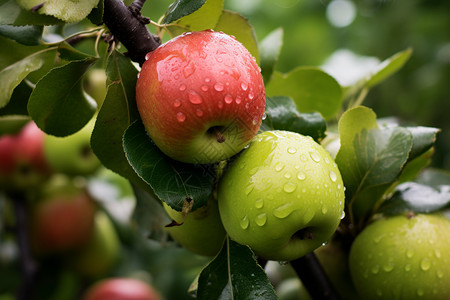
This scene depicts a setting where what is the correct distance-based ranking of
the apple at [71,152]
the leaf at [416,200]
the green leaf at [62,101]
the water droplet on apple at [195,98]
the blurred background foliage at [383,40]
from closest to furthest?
the water droplet on apple at [195,98], the green leaf at [62,101], the leaf at [416,200], the apple at [71,152], the blurred background foliage at [383,40]

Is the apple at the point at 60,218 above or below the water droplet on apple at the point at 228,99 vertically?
A: below

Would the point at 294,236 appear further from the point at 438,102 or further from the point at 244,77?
the point at 438,102

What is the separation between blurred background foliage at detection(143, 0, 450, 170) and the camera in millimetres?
2080

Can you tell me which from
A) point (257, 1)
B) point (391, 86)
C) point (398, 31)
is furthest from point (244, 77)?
point (257, 1)

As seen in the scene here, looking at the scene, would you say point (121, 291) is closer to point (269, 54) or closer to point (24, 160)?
point (24, 160)

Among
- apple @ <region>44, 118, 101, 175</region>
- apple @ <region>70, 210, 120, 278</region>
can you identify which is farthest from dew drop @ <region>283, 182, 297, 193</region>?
apple @ <region>70, 210, 120, 278</region>

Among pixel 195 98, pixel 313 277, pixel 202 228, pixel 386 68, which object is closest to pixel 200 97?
pixel 195 98

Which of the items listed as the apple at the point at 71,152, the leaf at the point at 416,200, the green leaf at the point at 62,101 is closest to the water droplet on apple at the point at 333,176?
the leaf at the point at 416,200

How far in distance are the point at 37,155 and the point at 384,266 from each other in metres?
1.10

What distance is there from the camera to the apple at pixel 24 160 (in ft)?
4.69

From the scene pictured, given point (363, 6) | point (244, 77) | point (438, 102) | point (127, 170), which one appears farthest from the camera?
point (363, 6)

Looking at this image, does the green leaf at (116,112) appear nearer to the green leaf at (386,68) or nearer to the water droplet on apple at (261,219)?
the water droplet on apple at (261,219)

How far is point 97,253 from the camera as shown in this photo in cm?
Result: 157

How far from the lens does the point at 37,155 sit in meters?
1.43
